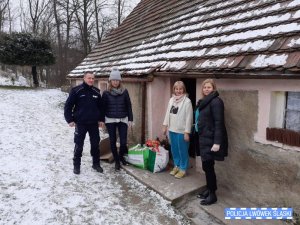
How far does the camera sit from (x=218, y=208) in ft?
14.1

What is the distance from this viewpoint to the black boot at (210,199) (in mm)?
4420

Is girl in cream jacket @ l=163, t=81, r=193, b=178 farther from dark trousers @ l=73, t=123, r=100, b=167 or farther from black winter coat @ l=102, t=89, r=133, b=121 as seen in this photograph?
dark trousers @ l=73, t=123, r=100, b=167

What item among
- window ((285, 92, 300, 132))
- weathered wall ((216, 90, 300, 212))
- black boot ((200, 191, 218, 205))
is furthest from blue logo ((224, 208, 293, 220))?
window ((285, 92, 300, 132))

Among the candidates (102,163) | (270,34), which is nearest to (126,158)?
(102,163)

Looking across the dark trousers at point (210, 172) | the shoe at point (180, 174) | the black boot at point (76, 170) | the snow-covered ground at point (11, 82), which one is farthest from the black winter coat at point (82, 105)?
the snow-covered ground at point (11, 82)

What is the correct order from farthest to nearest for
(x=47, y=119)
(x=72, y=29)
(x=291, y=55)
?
(x=72, y=29), (x=47, y=119), (x=291, y=55)

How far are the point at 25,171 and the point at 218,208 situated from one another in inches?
145

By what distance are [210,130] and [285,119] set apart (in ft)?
3.50

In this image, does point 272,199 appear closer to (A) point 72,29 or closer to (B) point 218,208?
(B) point 218,208

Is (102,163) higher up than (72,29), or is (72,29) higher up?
(72,29)

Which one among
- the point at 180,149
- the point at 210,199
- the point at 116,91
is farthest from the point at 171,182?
the point at 116,91

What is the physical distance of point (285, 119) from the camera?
13.1 ft

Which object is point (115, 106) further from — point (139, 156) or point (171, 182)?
point (171, 182)

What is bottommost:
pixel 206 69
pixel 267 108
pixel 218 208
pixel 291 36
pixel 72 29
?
pixel 218 208
